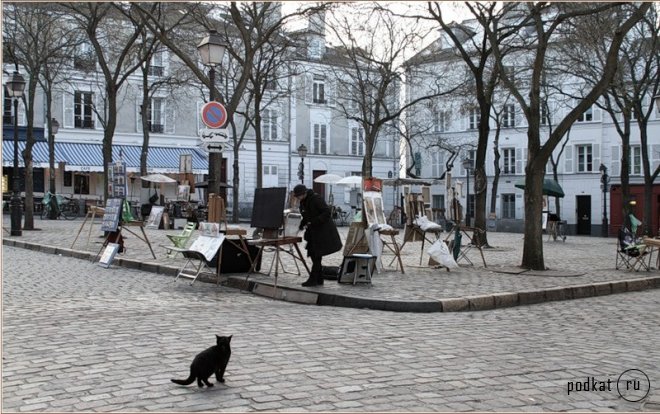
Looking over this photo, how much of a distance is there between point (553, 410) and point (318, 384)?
158cm

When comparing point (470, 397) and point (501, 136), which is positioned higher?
point (501, 136)

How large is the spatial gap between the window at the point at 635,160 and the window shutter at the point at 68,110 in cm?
3391

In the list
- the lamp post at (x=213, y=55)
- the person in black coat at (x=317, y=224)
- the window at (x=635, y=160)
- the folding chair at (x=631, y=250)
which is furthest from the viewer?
the window at (x=635, y=160)

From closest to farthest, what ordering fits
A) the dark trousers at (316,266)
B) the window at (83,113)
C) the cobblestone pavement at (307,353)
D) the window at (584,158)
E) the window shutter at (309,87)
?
the cobblestone pavement at (307,353)
the dark trousers at (316,266)
the window at (83,113)
the window at (584,158)
the window shutter at (309,87)

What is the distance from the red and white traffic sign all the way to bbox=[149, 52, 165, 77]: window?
33.2m

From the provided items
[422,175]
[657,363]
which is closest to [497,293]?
[657,363]

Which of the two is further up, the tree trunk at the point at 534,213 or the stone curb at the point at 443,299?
the tree trunk at the point at 534,213

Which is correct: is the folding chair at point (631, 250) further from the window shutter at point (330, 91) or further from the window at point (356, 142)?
the window at point (356, 142)

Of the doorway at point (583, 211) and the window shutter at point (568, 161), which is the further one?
the window shutter at point (568, 161)

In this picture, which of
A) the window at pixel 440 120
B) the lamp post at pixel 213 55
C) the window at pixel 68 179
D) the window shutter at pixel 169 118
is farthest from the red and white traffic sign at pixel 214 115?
the window shutter at pixel 169 118

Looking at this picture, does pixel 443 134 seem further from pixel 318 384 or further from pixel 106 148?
pixel 318 384

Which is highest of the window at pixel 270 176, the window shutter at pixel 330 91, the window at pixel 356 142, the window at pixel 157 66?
the window at pixel 157 66

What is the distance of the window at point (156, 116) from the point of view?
43656mm

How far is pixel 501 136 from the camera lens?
1956 inches
